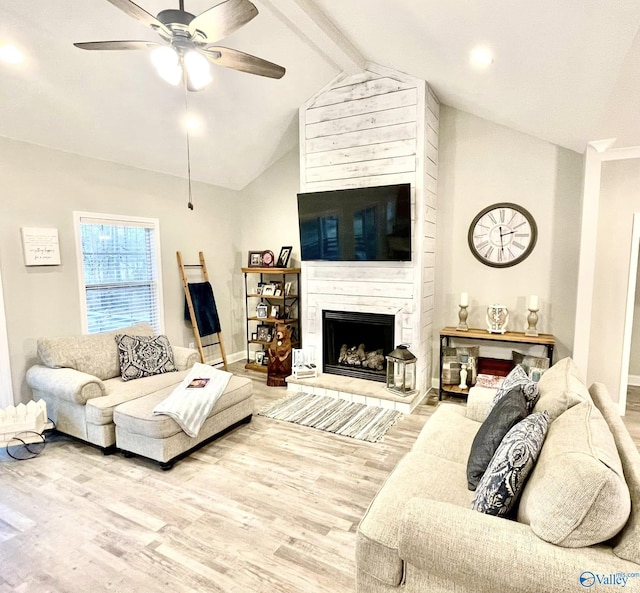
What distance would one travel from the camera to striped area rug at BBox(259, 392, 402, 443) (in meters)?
3.53

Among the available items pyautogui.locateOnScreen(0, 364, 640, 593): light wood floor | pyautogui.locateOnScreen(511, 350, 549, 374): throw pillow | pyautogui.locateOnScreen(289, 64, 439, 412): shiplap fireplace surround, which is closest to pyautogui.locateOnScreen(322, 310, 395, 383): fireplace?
pyautogui.locateOnScreen(289, 64, 439, 412): shiplap fireplace surround

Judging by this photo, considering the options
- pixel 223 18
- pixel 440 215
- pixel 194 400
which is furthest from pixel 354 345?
pixel 223 18

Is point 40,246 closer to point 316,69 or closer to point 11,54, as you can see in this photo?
point 11,54

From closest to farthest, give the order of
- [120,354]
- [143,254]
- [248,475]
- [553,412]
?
[553,412], [248,475], [120,354], [143,254]

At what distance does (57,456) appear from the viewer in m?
3.09

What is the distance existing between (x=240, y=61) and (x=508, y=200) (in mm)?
3048

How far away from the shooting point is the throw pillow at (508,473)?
148cm

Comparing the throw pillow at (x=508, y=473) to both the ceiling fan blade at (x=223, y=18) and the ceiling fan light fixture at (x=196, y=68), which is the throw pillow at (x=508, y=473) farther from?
the ceiling fan light fixture at (x=196, y=68)

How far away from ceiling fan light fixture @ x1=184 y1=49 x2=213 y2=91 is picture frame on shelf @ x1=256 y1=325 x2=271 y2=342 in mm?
3414

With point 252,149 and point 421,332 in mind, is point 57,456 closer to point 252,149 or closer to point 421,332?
point 421,332

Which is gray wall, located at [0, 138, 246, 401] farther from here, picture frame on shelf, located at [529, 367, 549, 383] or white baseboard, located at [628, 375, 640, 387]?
white baseboard, located at [628, 375, 640, 387]

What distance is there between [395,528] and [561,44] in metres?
2.84

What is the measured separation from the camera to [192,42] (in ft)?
7.04

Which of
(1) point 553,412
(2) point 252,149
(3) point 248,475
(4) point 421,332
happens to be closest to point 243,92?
(2) point 252,149
